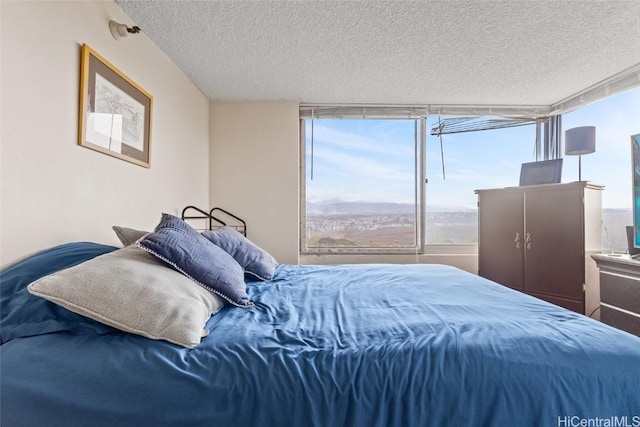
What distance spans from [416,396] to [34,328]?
1148mm

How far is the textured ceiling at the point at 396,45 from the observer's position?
1.90 m

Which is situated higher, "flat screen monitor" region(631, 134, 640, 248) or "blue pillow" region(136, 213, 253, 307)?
"flat screen monitor" region(631, 134, 640, 248)

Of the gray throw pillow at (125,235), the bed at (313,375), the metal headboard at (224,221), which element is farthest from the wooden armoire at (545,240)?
the gray throw pillow at (125,235)

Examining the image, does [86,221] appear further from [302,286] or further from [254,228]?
[254,228]

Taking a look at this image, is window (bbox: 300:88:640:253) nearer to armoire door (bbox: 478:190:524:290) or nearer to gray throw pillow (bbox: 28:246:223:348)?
armoire door (bbox: 478:190:524:290)

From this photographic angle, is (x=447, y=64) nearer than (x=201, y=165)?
Yes

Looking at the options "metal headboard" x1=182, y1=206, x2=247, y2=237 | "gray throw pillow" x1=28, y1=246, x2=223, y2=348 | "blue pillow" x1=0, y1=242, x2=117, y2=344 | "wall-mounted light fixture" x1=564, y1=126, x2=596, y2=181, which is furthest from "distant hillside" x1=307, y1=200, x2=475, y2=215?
"blue pillow" x1=0, y1=242, x2=117, y2=344

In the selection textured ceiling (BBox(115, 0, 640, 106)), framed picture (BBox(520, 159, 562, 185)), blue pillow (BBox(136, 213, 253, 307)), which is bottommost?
blue pillow (BBox(136, 213, 253, 307))

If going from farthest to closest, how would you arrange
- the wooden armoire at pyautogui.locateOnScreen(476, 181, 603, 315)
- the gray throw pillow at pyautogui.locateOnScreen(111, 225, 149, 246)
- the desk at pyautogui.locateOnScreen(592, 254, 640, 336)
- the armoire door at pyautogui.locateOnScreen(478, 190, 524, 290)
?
the armoire door at pyautogui.locateOnScreen(478, 190, 524, 290)
the wooden armoire at pyautogui.locateOnScreen(476, 181, 603, 315)
the desk at pyautogui.locateOnScreen(592, 254, 640, 336)
the gray throw pillow at pyautogui.locateOnScreen(111, 225, 149, 246)

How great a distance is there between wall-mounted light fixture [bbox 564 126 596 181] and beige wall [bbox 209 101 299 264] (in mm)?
2670

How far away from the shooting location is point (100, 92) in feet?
5.58

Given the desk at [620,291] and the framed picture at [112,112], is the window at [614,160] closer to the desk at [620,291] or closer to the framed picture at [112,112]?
the desk at [620,291]

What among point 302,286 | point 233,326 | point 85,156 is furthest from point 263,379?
point 85,156

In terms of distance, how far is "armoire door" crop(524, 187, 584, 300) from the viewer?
105 inches
